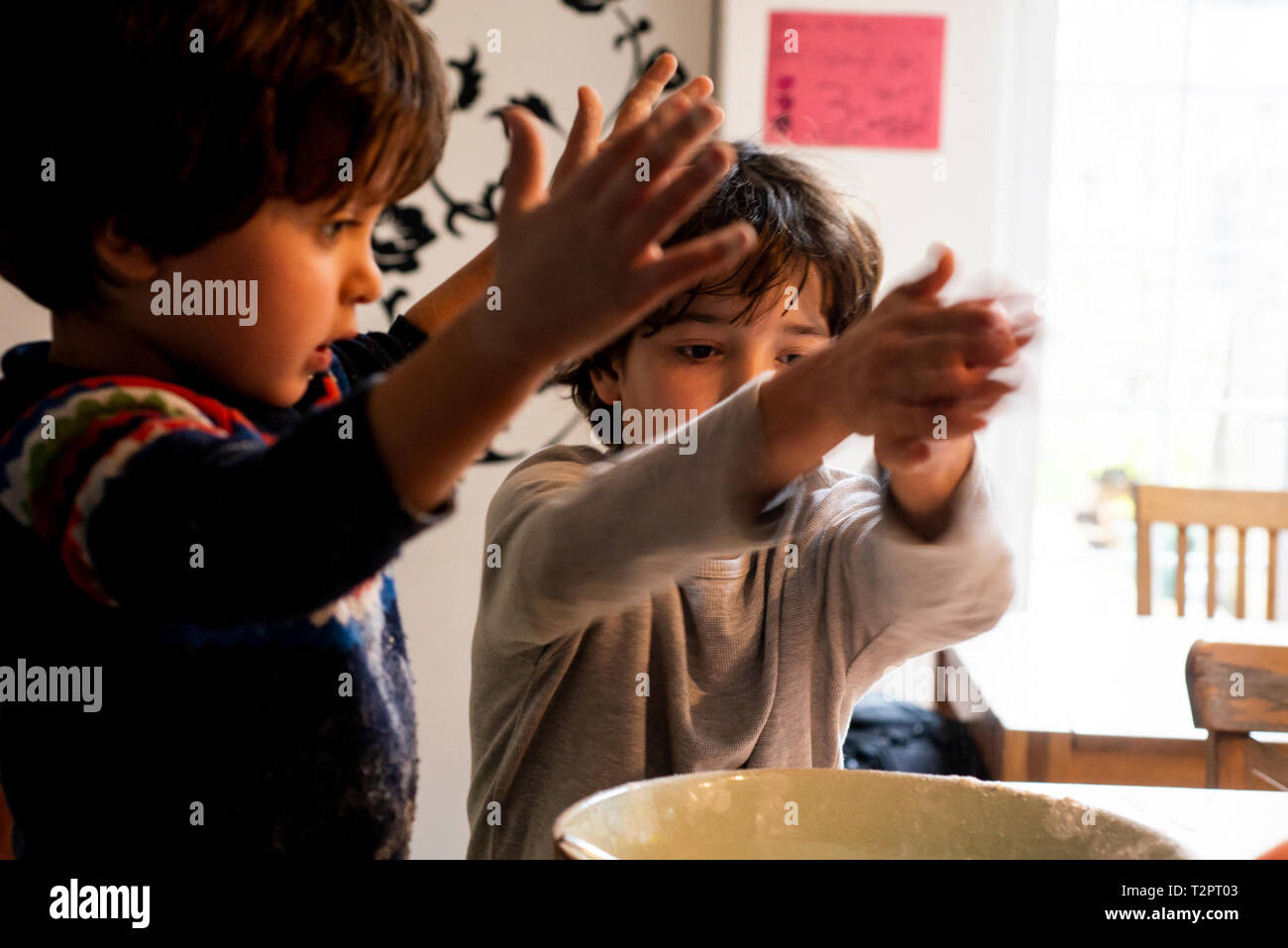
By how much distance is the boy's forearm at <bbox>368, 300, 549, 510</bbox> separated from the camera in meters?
0.40

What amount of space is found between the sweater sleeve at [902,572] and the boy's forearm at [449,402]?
1.03 feet

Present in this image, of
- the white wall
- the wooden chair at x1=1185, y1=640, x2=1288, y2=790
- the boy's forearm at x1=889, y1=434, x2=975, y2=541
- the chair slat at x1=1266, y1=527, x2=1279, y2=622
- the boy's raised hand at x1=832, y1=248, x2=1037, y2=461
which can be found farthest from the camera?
the white wall

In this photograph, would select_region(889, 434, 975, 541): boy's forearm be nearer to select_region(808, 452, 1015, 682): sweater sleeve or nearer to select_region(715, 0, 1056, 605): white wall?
select_region(808, 452, 1015, 682): sweater sleeve

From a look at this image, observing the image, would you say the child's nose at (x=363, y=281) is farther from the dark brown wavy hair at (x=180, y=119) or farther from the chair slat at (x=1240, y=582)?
the chair slat at (x=1240, y=582)

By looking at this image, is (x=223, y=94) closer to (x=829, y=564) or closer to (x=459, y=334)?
(x=459, y=334)

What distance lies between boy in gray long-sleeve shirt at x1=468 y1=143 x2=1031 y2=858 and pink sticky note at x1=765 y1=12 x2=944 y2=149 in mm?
1427

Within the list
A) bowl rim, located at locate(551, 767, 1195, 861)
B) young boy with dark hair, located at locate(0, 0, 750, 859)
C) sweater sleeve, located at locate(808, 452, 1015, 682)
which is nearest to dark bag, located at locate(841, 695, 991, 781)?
sweater sleeve, located at locate(808, 452, 1015, 682)

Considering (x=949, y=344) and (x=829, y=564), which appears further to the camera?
(x=829, y=564)

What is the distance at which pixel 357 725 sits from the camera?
1.93ft

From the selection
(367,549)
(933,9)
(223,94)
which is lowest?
(367,549)

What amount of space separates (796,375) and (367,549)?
0.74 feet

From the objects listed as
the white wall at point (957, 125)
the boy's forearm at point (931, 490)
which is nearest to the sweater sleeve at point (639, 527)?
the boy's forearm at point (931, 490)

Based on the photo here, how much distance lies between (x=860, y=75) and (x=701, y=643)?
6.02 feet

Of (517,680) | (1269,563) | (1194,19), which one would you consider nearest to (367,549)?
(517,680)
